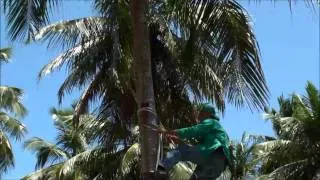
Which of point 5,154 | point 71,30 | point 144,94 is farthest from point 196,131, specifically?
point 5,154

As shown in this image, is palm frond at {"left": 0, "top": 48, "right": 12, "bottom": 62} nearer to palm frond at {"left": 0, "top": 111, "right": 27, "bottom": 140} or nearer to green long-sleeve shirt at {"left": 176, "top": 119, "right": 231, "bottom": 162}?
palm frond at {"left": 0, "top": 111, "right": 27, "bottom": 140}

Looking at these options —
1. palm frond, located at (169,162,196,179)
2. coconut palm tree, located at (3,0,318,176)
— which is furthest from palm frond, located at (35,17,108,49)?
palm frond, located at (169,162,196,179)

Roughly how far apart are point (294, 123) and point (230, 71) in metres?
12.7

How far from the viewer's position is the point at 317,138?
19.2 meters

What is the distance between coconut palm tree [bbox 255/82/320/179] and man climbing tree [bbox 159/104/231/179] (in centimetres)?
1208

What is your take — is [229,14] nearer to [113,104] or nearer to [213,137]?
[213,137]

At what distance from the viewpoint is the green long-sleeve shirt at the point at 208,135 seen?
286 inches

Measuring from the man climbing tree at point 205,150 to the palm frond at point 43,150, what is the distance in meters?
17.6

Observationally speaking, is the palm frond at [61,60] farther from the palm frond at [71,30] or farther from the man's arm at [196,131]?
the man's arm at [196,131]

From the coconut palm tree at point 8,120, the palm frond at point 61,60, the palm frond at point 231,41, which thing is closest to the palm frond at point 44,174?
the coconut palm tree at point 8,120

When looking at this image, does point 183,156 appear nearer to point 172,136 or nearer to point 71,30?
point 172,136

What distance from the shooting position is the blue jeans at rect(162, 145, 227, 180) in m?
7.28

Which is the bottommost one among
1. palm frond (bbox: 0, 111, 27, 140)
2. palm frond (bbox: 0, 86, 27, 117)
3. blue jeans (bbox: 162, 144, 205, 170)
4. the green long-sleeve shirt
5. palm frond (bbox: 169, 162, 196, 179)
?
blue jeans (bbox: 162, 144, 205, 170)

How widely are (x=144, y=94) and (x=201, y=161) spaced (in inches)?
38.4
